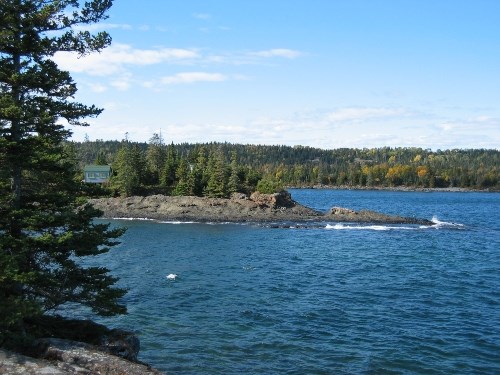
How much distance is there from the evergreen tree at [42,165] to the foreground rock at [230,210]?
6646cm

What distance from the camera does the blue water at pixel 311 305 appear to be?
2216cm

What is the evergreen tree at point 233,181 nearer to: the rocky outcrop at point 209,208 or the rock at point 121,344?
the rocky outcrop at point 209,208

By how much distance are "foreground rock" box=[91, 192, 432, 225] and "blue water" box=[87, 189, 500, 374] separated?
24753mm

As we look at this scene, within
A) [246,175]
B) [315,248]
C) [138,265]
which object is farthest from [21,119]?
[246,175]

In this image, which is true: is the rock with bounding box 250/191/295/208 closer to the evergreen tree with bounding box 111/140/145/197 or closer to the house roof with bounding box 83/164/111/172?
the evergreen tree with bounding box 111/140/145/197

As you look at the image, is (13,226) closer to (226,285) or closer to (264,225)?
(226,285)

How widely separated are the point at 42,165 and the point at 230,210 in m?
73.9

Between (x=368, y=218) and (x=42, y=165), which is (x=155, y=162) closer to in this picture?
(x=368, y=218)

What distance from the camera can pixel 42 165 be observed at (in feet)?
55.5

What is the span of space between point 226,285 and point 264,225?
4258 cm

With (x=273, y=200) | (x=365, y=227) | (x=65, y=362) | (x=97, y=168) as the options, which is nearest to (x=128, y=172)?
(x=97, y=168)

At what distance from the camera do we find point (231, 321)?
2756 cm

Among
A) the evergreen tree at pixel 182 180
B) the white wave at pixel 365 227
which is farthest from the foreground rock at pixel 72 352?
the evergreen tree at pixel 182 180

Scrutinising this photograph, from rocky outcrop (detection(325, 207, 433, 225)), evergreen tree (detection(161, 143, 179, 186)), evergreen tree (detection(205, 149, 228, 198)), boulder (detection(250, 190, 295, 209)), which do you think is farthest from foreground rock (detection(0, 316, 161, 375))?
evergreen tree (detection(161, 143, 179, 186))
